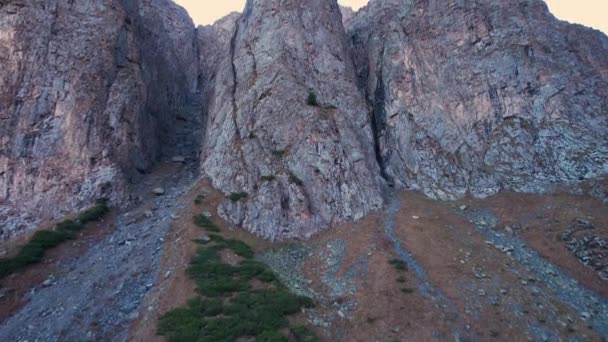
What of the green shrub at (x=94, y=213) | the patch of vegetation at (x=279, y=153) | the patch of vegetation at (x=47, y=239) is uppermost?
the patch of vegetation at (x=279, y=153)

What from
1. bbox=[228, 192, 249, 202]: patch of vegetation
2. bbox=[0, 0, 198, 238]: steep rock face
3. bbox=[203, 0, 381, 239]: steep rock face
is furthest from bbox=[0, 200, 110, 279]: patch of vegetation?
bbox=[228, 192, 249, 202]: patch of vegetation

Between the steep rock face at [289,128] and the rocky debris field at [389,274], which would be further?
the steep rock face at [289,128]

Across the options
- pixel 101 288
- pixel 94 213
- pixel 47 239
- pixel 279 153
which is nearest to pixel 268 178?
pixel 279 153

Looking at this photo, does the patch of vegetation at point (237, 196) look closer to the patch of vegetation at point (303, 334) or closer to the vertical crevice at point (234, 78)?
the vertical crevice at point (234, 78)

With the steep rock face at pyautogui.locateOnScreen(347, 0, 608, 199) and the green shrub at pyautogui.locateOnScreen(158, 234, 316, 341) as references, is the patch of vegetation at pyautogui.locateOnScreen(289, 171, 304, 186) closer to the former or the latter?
the green shrub at pyautogui.locateOnScreen(158, 234, 316, 341)

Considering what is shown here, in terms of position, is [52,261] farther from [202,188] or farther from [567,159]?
[567,159]

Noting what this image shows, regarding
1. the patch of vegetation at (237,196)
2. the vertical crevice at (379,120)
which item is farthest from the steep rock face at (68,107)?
the vertical crevice at (379,120)

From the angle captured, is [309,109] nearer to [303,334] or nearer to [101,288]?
[303,334]

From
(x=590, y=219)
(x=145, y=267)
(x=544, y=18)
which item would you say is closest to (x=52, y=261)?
(x=145, y=267)
